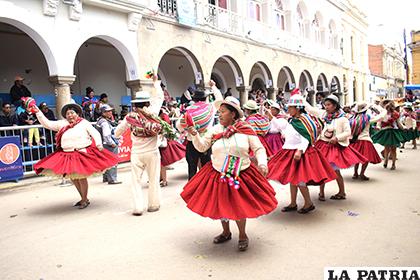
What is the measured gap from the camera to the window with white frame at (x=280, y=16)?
22.0 metres

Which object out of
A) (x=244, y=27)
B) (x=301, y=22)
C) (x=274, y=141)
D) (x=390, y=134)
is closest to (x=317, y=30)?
(x=301, y=22)

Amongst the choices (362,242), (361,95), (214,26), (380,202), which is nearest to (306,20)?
(214,26)

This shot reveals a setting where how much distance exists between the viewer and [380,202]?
231 inches

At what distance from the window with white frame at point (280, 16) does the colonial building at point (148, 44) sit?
0.20 ft

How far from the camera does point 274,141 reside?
8.57m

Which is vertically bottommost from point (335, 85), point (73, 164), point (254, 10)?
point (73, 164)

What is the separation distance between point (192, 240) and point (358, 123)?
474 cm

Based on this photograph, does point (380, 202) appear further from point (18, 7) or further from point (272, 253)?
point (18, 7)

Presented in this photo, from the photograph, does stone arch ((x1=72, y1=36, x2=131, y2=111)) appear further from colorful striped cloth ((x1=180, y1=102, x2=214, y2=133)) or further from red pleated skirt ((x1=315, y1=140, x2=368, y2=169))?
red pleated skirt ((x1=315, y1=140, x2=368, y2=169))

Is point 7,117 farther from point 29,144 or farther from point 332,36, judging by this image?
point 332,36

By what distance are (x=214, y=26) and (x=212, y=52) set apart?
1164 millimetres

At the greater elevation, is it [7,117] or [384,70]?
[384,70]

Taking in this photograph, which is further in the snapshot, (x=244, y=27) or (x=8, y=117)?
(x=244, y=27)

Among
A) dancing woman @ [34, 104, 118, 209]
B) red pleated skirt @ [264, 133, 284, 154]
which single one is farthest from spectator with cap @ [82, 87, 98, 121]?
red pleated skirt @ [264, 133, 284, 154]
